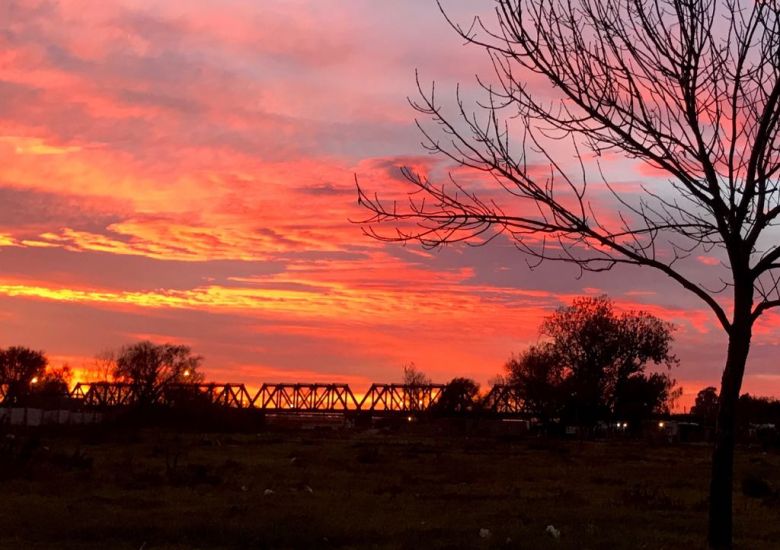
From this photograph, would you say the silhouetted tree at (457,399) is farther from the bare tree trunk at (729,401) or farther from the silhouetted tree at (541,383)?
the bare tree trunk at (729,401)

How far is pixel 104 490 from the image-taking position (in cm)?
2062

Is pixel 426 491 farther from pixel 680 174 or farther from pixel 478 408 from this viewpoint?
pixel 478 408

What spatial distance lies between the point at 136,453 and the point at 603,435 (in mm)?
68490

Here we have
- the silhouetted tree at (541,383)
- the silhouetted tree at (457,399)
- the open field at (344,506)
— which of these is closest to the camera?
the open field at (344,506)

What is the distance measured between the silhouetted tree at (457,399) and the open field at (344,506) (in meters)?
79.9

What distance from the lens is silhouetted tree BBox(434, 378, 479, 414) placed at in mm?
111500

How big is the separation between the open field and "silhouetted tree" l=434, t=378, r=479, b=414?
262 ft

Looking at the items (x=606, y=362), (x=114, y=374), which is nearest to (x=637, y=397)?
(x=606, y=362)

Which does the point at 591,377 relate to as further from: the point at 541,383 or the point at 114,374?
the point at 114,374

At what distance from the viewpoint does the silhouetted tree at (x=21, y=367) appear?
14562 centimetres

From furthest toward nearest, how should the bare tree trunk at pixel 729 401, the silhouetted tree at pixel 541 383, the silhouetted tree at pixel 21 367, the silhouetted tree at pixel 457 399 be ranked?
the silhouetted tree at pixel 21 367 < the silhouetted tree at pixel 457 399 < the silhouetted tree at pixel 541 383 < the bare tree trunk at pixel 729 401

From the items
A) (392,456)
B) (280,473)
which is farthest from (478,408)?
(280,473)

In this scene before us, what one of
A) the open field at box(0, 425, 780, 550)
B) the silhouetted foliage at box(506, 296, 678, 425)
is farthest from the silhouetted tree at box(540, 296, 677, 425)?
the open field at box(0, 425, 780, 550)

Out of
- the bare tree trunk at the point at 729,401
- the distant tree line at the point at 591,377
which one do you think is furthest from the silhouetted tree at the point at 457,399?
the bare tree trunk at the point at 729,401
